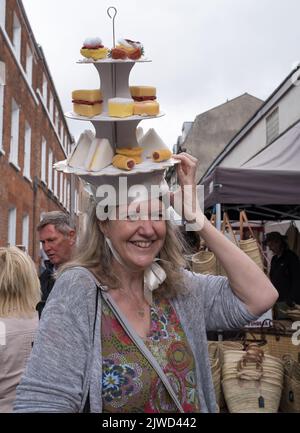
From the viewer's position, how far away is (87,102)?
1.90 m

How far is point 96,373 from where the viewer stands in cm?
157

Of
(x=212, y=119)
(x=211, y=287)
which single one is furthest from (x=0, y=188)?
(x=212, y=119)

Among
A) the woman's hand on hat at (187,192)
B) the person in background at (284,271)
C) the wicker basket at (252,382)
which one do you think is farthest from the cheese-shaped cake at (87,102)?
the person in background at (284,271)

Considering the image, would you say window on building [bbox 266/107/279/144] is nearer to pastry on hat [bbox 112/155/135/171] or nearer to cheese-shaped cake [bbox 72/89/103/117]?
cheese-shaped cake [bbox 72/89/103/117]

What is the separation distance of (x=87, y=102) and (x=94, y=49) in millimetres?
187

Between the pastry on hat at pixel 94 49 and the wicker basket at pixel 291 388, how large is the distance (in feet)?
12.8

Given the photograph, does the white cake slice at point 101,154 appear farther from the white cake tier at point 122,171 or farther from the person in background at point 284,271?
the person in background at point 284,271

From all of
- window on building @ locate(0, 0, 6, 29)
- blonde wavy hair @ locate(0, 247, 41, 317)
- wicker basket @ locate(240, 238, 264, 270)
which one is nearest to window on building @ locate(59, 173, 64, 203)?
window on building @ locate(0, 0, 6, 29)

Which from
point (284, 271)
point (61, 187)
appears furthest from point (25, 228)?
point (284, 271)

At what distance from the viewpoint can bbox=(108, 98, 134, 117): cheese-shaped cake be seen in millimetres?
1840

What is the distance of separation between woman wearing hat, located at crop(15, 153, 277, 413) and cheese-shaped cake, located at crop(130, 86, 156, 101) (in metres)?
0.25

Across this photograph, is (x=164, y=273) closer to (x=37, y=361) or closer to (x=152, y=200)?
(x=152, y=200)

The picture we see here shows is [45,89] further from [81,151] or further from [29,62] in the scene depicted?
[81,151]

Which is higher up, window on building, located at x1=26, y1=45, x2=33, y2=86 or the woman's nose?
window on building, located at x1=26, y1=45, x2=33, y2=86
